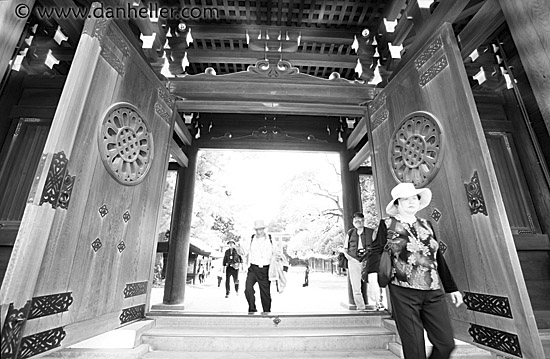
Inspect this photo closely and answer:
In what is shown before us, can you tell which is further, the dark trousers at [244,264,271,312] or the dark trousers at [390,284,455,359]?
the dark trousers at [244,264,271,312]

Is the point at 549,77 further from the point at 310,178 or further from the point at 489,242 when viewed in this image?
the point at 310,178

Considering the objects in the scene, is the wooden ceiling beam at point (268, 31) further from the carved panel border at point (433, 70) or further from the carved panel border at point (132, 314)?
the carved panel border at point (132, 314)

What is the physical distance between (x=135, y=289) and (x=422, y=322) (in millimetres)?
2886

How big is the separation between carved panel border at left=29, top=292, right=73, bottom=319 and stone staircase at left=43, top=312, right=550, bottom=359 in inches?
23.1

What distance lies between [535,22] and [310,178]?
12.7m

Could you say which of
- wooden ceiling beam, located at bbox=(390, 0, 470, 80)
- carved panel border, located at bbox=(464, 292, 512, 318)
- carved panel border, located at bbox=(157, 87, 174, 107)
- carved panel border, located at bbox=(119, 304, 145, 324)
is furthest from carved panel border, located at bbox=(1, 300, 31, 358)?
wooden ceiling beam, located at bbox=(390, 0, 470, 80)

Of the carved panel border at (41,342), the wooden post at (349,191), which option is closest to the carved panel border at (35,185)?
the carved panel border at (41,342)

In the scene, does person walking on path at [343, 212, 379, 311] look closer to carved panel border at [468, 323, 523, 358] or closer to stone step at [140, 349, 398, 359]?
stone step at [140, 349, 398, 359]

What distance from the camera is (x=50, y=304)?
200 centimetres

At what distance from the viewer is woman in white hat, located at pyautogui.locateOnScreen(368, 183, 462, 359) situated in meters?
1.79

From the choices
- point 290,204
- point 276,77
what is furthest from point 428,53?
point 290,204

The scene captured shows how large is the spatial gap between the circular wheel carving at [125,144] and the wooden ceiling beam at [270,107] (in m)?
1.11

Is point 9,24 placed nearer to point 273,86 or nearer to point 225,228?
A: point 273,86

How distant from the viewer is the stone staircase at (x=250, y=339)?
97.0 inches
